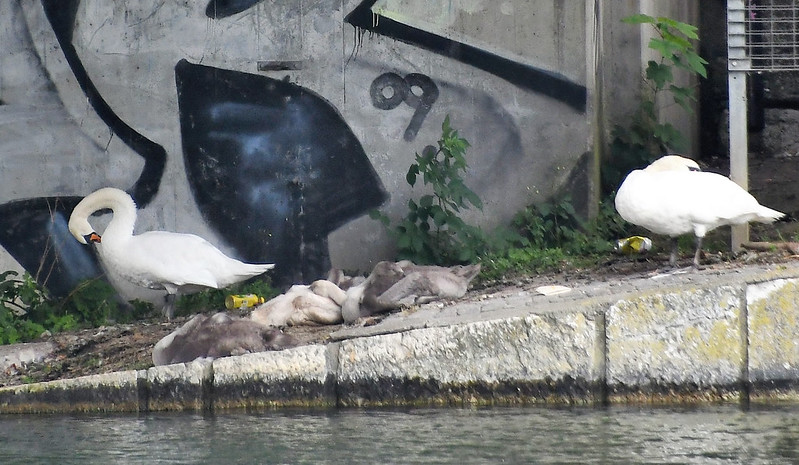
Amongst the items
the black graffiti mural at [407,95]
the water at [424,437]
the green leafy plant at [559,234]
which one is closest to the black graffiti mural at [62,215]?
the black graffiti mural at [407,95]

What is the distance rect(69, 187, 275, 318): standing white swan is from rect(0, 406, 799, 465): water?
2.20 m

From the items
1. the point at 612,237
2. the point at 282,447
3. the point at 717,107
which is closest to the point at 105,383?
the point at 282,447

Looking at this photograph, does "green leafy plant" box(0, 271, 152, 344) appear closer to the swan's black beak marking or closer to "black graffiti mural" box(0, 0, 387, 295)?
the swan's black beak marking

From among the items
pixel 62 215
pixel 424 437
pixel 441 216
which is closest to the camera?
pixel 424 437

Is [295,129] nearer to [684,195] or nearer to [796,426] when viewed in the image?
[684,195]

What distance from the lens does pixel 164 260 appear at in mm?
8656

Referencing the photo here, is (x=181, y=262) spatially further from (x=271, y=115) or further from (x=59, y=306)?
(x=271, y=115)

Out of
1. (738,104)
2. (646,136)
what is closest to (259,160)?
(646,136)

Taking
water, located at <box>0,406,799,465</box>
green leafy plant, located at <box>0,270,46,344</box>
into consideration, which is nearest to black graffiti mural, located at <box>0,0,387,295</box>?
green leafy plant, located at <box>0,270,46,344</box>

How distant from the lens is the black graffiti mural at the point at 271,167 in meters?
9.74

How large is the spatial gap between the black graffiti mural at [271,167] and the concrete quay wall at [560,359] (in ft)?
10.0

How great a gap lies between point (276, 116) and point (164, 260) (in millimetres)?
1737

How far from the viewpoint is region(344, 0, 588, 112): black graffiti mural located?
9.52 metres

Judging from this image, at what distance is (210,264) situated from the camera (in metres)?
8.77
